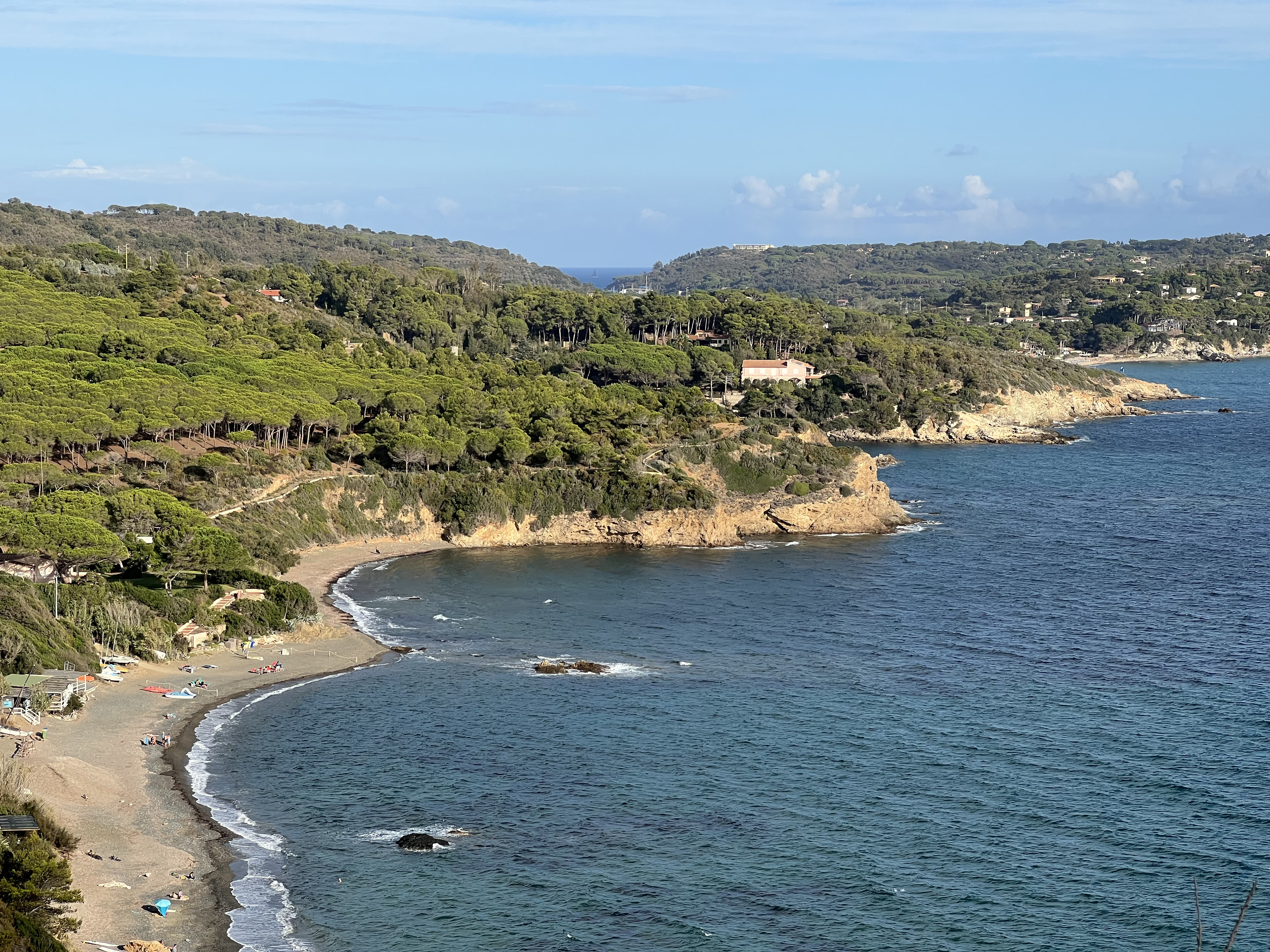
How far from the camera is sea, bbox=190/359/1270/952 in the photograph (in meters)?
27.9

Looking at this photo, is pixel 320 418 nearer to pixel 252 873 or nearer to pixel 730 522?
pixel 730 522

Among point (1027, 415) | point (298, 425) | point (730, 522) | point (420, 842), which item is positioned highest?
point (298, 425)

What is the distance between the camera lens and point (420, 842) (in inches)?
1216

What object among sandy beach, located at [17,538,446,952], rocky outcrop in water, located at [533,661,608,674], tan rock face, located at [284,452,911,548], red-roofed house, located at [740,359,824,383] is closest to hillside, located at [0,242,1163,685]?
tan rock face, located at [284,452,911,548]

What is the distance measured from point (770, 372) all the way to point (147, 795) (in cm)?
9008

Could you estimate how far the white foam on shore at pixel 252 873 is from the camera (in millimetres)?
26797

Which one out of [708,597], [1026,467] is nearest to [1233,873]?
[708,597]

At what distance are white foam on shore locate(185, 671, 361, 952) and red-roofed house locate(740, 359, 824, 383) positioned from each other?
8361 centimetres

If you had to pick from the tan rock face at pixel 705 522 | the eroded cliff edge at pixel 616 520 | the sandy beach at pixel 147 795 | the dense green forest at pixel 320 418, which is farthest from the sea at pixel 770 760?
the dense green forest at pixel 320 418

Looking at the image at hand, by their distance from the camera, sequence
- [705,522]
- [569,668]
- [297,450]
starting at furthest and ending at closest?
1. [297,450]
2. [705,522]
3. [569,668]

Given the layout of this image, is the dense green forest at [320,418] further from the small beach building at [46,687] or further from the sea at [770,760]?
the sea at [770,760]

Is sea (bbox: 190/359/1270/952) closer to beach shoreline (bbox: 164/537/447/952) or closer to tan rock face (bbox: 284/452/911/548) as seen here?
beach shoreline (bbox: 164/537/447/952)

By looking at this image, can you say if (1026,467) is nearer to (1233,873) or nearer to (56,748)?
(1233,873)

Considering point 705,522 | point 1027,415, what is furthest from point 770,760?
point 1027,415
